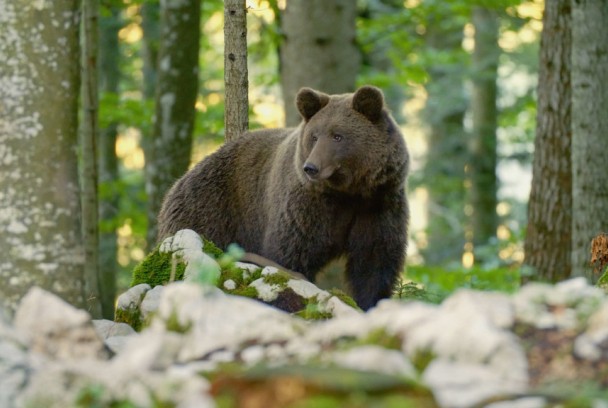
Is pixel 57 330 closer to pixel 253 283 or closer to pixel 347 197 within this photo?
pixel 253 283

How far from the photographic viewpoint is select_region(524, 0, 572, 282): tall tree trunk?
9.95 metres

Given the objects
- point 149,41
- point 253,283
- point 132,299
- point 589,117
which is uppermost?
point 149,41

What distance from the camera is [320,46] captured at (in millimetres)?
11227

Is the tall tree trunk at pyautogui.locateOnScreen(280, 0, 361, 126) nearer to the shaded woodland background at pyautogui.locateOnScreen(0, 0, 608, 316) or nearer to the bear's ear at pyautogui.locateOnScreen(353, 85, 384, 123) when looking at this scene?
the shaded woodland background at pyautogui.locateOnScreen(0, 0, 608, 316)

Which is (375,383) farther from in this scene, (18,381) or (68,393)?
(18,381)

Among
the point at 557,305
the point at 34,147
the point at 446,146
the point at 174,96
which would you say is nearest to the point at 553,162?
the point at 174,96

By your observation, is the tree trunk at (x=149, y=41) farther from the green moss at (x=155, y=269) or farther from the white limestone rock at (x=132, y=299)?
the white limestone rock at (x=132, y=299)

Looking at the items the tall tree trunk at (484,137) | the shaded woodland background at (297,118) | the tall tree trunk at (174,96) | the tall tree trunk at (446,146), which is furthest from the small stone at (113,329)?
the tall tree trunk at (446,146)

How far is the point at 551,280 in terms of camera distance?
10055mm

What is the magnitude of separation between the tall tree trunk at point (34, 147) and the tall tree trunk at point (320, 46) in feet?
21.9

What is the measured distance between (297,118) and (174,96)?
1550 millimetres

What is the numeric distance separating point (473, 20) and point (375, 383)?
16439 millimetres

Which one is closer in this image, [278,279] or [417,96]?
[278,279]

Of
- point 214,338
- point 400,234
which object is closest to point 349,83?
point 400,234
